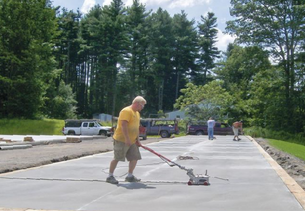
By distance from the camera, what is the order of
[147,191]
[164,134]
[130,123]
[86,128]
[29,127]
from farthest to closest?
[29,127] → [86,128] → [164,134] → [130,123] → [147,191]

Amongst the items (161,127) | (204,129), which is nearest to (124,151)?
(161,127)

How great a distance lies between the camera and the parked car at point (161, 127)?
35938mm

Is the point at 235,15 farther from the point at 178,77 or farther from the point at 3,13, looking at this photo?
the point at 178,77

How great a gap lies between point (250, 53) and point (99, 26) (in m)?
30.5

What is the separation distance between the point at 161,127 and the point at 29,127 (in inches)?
617

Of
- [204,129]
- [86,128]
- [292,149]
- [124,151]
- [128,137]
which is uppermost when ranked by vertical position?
[204,129]

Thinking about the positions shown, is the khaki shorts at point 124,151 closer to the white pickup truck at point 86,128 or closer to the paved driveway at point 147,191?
the paved driveway at point 147,191

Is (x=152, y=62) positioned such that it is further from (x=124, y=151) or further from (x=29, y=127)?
(x=124, y=151)

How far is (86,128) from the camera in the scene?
3728cm

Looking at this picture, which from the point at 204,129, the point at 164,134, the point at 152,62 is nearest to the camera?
the point at 164,134

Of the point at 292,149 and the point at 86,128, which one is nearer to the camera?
the point at 292,149

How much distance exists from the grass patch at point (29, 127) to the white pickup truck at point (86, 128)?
507 centimetres

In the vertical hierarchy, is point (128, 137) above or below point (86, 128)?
above

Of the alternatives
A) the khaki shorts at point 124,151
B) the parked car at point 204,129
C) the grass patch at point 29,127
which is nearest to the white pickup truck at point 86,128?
the grass patch at point 29,127
